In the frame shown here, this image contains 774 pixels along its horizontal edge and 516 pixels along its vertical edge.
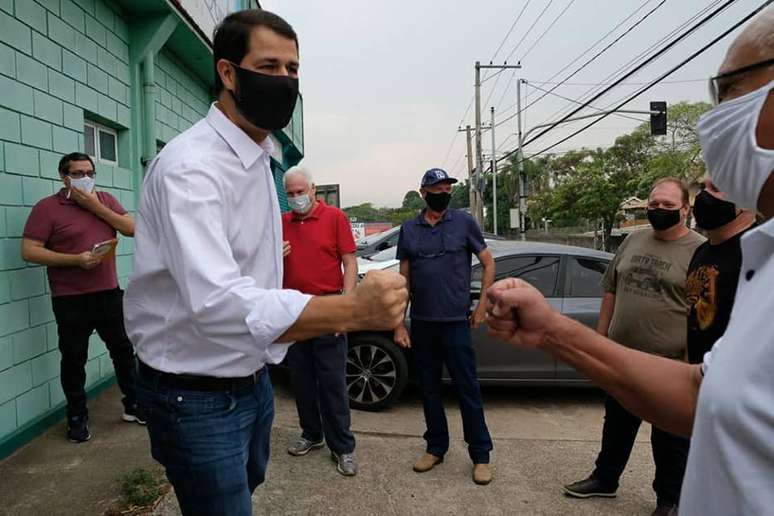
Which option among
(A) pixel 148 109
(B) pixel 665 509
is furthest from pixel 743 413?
(A) pixel 148 109

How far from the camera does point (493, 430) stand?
4.57 meters

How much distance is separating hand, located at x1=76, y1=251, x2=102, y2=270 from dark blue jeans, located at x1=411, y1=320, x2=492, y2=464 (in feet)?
7.36

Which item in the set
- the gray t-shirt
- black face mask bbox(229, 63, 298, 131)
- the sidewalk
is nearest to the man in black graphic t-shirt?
the gray t-shirt

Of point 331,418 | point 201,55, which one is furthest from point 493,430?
point 201,55

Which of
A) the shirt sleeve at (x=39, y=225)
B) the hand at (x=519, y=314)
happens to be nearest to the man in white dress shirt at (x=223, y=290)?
the hand at (x=519, y=314)

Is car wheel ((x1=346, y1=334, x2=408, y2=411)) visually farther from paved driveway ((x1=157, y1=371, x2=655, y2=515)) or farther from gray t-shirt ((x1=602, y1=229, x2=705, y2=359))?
gray t-shirt ((x1=602, y1=229, x2=705, y2=359))

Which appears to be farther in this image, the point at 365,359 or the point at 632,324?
the point at 365,359

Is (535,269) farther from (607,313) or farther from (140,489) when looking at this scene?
(140,489)

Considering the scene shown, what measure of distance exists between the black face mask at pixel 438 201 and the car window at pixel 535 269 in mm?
1455

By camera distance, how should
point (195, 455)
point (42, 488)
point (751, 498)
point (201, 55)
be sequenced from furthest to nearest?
point (201, 55)
point (42, 488)
point (195, 455)
point (751, 498)

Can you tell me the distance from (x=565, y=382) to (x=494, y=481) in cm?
179

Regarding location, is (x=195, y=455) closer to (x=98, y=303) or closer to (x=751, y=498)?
(x=751, y=498)

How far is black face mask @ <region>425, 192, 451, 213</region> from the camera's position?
398 centimetres

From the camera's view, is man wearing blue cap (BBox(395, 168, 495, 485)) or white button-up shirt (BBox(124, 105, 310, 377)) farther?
man wearing blue cap (BBox(395, 168, 495, 485))
